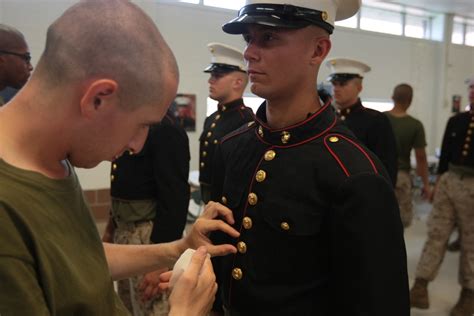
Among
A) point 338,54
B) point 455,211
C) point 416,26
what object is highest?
point 416,26

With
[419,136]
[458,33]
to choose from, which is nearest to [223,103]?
[419,136]

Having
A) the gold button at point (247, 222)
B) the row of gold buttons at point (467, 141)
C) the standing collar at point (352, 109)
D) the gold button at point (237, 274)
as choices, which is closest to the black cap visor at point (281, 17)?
the gold button at point (247, 222)

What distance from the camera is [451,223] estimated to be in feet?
11.4

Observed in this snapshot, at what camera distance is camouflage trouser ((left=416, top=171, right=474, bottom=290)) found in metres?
3.30

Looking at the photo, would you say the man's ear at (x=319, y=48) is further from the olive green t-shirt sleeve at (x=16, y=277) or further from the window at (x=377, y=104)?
the window at (x=377, y=104)

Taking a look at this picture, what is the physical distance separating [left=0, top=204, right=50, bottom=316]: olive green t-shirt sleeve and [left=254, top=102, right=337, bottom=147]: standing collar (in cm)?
81

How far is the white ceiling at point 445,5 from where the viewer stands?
8086 mm

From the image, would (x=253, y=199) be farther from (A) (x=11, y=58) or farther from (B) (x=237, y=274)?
(A) (x=11, y=58)

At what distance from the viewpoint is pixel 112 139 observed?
32.0 inches

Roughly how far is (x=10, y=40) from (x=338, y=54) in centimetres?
625

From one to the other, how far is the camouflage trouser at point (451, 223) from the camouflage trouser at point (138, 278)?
2277mm

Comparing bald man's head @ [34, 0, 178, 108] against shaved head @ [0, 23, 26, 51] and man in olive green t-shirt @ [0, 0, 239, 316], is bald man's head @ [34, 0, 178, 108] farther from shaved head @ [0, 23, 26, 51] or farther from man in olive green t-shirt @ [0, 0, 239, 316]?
shaved head @ [0, 23, 26, 51]

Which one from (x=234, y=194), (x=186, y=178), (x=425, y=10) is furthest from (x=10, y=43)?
(x=425, y=10)

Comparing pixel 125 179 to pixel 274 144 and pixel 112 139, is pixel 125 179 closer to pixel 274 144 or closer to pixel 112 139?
pixel 274 144
